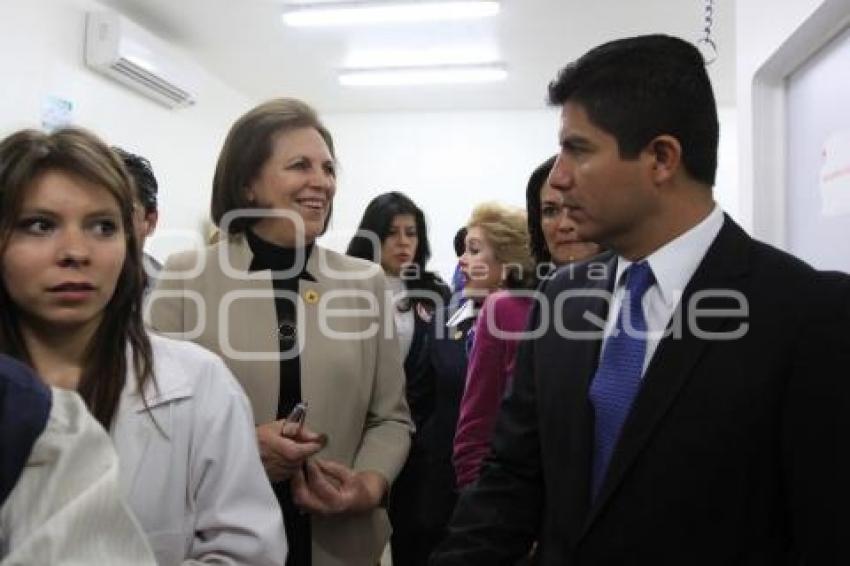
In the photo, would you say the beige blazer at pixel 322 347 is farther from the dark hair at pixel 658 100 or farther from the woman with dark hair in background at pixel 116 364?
the dark hair at pixel 658 100

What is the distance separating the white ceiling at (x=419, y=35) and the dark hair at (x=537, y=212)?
231 cm

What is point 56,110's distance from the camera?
3.79 m

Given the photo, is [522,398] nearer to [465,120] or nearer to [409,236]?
Result: [409,236]

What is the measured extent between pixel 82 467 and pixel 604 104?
0.91 meters

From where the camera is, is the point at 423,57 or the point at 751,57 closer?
the point at 751,57

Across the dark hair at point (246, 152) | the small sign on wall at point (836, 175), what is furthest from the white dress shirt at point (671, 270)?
the small sign on wall at point (836, 175)

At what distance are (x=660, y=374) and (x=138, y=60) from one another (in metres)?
4.07

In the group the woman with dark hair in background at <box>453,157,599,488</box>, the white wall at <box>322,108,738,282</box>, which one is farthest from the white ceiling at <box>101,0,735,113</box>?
the woman with dark hair in background at <box>453,157,599,488</box>

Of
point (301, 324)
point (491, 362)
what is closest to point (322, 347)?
point (301, 324)

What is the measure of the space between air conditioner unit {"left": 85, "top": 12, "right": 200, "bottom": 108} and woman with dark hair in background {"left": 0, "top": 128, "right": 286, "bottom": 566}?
3350 mm

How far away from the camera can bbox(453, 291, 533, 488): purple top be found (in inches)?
68.7

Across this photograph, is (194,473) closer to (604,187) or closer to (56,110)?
(604,187)

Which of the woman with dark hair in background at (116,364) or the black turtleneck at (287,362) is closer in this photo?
the woman with dark hair in background at (116,364)

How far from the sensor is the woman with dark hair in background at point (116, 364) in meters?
1.02
